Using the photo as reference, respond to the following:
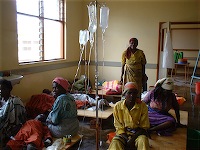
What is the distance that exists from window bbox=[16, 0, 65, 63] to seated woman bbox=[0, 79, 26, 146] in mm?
1684

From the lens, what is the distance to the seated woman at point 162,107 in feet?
10.1

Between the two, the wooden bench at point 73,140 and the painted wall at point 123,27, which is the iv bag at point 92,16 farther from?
the painted wall at point 123,27

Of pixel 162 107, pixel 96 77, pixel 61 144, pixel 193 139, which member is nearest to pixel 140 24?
pixel 162 107

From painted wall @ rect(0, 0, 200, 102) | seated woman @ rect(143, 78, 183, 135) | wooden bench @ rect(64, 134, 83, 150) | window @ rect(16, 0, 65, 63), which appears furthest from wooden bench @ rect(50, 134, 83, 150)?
painted wall @ rect(0, 0, 200, 102)

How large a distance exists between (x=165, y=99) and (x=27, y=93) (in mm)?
2659

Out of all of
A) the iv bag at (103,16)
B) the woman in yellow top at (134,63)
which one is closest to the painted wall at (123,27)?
the woman in yellow top at (134,63)

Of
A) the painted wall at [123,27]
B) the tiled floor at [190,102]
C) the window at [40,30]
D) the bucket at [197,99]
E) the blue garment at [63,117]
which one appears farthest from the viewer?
the painted wall at [123,27]

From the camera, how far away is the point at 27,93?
447cm

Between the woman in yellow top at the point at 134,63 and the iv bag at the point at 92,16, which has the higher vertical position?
the iv bag at the point at 92,16

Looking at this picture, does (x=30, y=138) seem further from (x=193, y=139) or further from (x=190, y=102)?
(x=190, y=102)

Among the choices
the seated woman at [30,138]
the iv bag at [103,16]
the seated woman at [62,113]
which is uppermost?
the iv bag at [103,16]

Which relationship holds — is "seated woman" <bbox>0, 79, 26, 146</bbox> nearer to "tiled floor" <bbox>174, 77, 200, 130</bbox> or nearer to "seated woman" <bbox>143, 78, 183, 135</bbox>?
"seated woman" <bbox>143, 78, 183, 135</bbox>

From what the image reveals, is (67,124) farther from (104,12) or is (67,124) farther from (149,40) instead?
(149,40)

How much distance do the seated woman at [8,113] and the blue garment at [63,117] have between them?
41 centimetres
